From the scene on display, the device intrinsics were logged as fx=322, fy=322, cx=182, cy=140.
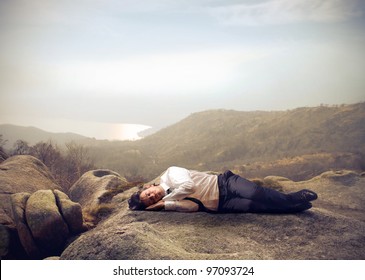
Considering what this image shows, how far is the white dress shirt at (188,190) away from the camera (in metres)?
5.94

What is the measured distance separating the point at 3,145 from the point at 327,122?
66.4ft

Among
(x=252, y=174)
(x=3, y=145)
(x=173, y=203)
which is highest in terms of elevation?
(x=3, y=145)

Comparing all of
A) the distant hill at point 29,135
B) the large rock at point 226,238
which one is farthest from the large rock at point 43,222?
the distant hill at point 29,135

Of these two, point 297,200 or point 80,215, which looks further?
point 80,215

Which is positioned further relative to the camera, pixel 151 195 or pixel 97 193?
pixel 97 193

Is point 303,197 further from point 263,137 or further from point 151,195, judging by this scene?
point 263,137

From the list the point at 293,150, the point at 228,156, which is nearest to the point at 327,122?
the point at 293,150

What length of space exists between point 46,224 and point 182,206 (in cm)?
317

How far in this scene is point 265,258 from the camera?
499 cm

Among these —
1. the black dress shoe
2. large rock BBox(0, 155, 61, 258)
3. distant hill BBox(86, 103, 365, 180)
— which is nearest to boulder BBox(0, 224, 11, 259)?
large rock BBox(0, 155, 61, 258)

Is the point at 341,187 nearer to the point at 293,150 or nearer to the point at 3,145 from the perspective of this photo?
the point at 293,150

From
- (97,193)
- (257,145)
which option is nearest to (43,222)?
(97,193)

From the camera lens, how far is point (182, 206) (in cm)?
613

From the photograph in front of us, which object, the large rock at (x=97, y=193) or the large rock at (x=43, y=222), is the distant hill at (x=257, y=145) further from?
the large rock at (x=43, y=222)
